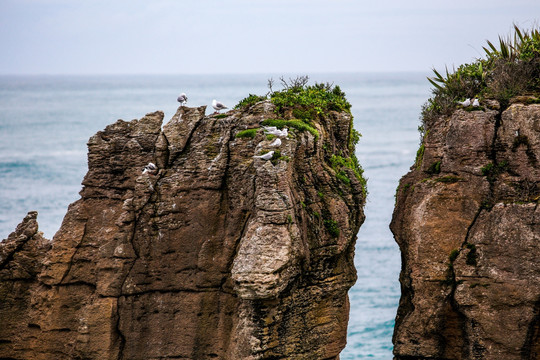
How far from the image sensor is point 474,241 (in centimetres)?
1748

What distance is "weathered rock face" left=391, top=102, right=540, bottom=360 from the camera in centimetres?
1694

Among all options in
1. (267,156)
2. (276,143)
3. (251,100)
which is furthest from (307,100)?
(267,156)

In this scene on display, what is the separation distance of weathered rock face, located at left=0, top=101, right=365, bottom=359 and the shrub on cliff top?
10.5ft

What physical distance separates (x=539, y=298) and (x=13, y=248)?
11532 mm

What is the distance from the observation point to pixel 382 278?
56.8m

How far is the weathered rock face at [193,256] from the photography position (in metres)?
17.8

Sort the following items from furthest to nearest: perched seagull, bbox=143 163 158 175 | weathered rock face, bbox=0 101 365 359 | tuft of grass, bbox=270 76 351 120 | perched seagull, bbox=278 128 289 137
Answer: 1. tuft of grass, bbox=270 76 351 120
2. perched seagull, bbox=143 163 158 175
3. weathered rock face, bbox=0 101 365 359
4. perched seagull, bbox=278 128 289 137

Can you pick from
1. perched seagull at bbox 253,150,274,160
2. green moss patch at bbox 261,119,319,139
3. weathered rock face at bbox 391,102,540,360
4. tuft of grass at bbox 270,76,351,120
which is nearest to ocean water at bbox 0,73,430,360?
tuft of grass at bbox 270,76,351,120

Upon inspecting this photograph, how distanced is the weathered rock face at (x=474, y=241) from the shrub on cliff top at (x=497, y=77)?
780mm

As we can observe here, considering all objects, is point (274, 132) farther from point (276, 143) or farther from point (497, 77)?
point (497, 77)

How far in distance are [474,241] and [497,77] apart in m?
4.11

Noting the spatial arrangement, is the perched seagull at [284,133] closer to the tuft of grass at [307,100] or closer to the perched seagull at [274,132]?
the perched seagull at [274,132]

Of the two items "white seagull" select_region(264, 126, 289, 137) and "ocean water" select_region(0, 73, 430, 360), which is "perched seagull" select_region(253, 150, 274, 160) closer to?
"white seagull" select_region(264, 126, 289, 137)

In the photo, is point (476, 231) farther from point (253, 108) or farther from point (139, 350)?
point (139, 350)
